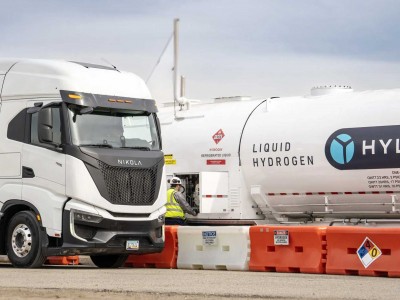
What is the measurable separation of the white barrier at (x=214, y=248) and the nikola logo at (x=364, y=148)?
2.32 metres

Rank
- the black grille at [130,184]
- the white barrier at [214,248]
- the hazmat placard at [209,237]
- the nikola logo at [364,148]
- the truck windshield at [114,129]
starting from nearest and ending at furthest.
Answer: the truck windshield at [114,129] → the black grille at [130,184] → the white barrier at [214,248] → the nikola logo at [364,148] → the hazmat placard at [209,237]

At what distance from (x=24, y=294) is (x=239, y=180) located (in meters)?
8.81

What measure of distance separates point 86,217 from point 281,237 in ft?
11.0

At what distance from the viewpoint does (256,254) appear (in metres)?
17.0

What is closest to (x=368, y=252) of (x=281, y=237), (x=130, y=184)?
(x=281, y=237)

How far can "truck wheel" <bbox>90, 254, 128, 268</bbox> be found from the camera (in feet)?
59.1

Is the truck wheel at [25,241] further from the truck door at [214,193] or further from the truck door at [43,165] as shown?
the truck door at [214,193]

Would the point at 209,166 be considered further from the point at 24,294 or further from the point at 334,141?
the point at 24,294

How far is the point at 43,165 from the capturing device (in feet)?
A: 54.0

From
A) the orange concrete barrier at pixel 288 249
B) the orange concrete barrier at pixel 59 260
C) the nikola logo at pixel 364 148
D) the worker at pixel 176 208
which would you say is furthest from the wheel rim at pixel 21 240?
the nikola logo at pixel 364 148

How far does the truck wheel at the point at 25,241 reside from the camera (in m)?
16.5

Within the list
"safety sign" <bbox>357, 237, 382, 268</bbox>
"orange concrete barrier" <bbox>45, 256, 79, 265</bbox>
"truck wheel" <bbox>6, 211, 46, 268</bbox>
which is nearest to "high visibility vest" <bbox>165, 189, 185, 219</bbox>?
"orange concrete barrier" <bbox>45, 256, 79, 265</bbox>

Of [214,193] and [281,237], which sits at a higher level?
[214,193]

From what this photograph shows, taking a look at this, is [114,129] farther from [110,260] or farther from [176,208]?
[176,208]
